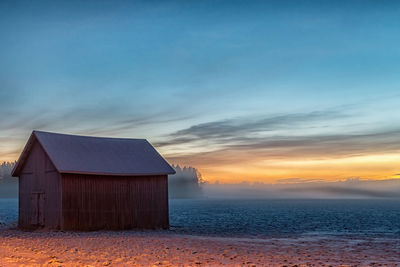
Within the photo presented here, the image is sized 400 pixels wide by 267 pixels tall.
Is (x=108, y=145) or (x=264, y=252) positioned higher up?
(x=108, y=145)

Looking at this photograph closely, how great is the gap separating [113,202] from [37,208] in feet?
18.8

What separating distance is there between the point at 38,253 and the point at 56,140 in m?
16.9

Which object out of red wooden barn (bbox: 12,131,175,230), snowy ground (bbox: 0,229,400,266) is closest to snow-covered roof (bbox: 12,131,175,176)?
red wooden barn (bbox: 12,131,175,230)

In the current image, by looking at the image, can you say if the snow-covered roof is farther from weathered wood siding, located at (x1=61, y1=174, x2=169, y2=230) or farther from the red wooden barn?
weathered wood siding, located at (x1=61, y1=174, x2=169, y2=230)

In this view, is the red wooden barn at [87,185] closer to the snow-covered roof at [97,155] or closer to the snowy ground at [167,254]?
the snow-covered roof at [97,155]

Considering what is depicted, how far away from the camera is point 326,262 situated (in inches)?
797

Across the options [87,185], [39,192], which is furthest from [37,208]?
[87,185]

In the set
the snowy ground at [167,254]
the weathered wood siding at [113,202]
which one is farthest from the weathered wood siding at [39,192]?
the snowy ground at [167,254]

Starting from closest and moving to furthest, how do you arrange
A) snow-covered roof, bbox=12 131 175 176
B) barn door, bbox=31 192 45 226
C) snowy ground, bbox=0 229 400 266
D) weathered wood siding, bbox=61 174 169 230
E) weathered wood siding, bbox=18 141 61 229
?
snowy ground, bbox=0 229 400 266
weathered wood siding, bbox=61 174 169 230
weathered wood siding, bbox=18 141 61 229
snow-covered roof, bbox=12 131 175 176
barn door, bbox=31 192 45 226

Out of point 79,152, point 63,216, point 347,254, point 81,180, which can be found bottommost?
point 347,254

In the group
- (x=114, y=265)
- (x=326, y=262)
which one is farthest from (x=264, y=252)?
(x=114, y=265)

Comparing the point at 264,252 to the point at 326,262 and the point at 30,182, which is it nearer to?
the point at 326,262

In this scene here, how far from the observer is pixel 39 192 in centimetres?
3500

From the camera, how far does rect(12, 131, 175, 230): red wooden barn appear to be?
1305 inches
